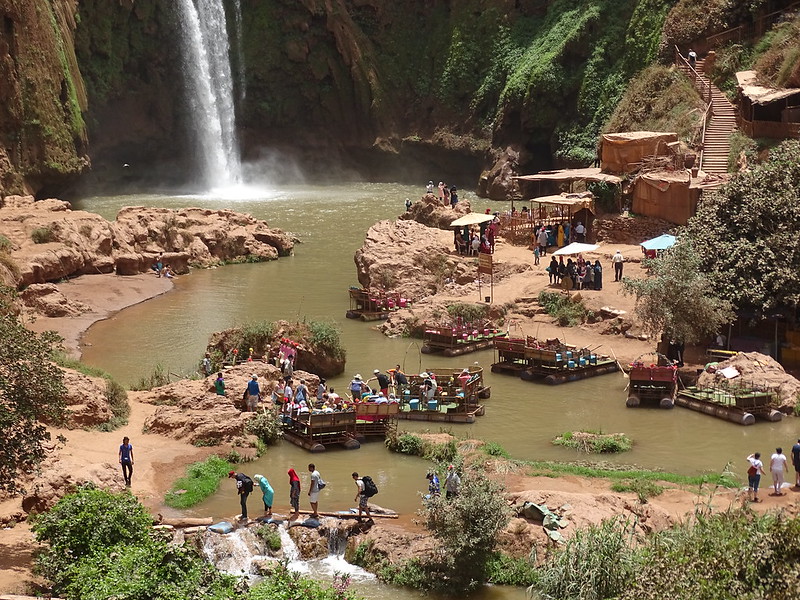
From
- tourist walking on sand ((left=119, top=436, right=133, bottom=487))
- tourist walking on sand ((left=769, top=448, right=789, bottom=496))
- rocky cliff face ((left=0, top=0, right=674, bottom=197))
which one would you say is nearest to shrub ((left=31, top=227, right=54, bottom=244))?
rocky cliff face ((left=0, top=0, right=674, bottom=197))

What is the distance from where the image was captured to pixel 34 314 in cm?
3869

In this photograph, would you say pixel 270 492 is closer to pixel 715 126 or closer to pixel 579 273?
pixel 579 273

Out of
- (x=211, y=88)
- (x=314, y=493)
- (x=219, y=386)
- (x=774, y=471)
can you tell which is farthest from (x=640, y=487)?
(x=211, y=88)

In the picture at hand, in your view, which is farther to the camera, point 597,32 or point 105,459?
point 597,32

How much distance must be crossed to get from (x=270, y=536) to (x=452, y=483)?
3.36 meters

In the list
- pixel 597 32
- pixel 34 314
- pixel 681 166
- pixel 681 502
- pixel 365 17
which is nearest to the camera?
pixel 681 502

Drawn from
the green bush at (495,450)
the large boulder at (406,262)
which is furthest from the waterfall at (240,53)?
the green bush at (495,450)

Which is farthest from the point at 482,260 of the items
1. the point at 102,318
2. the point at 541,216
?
the point at 102,318

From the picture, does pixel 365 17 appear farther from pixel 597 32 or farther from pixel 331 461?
pixel 331 461

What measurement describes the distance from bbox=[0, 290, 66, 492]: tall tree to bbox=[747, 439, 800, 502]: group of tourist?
12841mm

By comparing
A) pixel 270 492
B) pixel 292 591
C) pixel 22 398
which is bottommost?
pixel 270 492

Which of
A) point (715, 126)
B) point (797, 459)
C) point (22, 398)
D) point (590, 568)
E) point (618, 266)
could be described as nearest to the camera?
point (590, 568)

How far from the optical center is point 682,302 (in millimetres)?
32125

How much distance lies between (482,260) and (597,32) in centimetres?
2712
